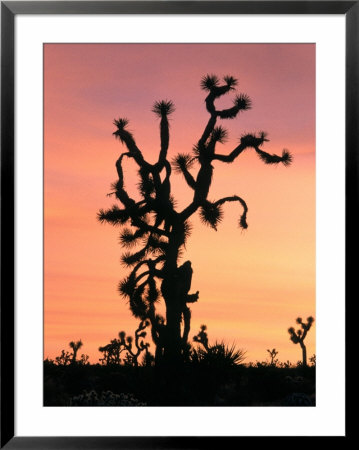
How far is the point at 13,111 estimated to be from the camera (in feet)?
7.38

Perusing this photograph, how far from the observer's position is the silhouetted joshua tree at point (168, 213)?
2.33 m

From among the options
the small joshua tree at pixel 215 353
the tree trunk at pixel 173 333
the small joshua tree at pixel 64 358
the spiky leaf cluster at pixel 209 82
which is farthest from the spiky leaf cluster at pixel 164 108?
the small joshua tree at pixel 64 358

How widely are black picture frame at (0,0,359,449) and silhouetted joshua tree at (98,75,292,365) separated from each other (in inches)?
9.2

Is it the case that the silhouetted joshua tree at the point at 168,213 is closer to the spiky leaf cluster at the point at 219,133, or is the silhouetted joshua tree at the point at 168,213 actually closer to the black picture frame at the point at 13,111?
the spiky leaf cluster at the point at 219,133

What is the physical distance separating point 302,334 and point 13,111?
1.14 m

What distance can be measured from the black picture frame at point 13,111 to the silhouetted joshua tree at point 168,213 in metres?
0.23

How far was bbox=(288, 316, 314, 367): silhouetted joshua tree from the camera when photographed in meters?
2.28

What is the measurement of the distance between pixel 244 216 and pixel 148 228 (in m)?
0.31

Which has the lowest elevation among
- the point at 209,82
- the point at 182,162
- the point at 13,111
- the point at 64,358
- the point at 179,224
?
the point at 64,358

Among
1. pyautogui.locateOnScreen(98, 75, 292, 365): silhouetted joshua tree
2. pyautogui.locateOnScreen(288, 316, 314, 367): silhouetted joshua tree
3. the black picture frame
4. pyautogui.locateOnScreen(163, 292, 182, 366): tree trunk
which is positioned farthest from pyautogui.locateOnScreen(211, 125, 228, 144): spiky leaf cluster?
pyautogui.locateOnScreen(288, 316, 314, 367): silhouetted joshua tree

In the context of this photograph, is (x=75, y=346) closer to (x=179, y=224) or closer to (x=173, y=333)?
(x=173, y=333)

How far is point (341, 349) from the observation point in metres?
2.23

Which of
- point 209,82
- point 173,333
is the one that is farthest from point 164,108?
point 173,333

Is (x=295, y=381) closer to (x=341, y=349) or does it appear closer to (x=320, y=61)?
(x=341, y=349)
